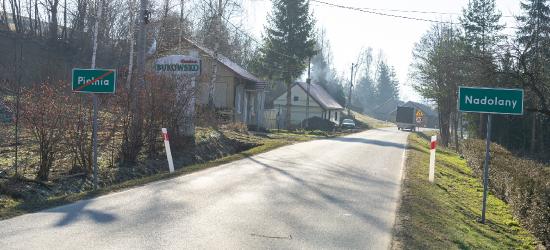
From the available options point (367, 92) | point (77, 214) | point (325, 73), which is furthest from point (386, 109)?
point (77, 214)

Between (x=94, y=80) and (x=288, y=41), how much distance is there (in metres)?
30.9

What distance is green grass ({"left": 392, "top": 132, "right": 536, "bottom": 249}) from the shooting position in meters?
5.76

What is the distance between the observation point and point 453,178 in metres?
13.8

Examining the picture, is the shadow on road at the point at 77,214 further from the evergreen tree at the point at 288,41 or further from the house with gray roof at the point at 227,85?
the evergreen tree at the point at 288,41

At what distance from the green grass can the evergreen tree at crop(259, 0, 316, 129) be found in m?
26.8

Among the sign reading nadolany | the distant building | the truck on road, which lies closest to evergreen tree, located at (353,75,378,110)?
the distant building

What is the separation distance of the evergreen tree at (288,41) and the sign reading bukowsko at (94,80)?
29597mm

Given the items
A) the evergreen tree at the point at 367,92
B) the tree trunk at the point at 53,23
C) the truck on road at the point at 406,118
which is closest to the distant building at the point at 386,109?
the evergreen tree at the point at 367,92

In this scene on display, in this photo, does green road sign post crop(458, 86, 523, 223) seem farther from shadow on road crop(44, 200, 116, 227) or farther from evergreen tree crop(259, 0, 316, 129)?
evergreen tree crop(259, 0, 316, 129)

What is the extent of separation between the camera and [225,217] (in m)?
6.30

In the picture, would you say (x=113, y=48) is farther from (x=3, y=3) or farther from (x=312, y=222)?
(x=312, y=222)

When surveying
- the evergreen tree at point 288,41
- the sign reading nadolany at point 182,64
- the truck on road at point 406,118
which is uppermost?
the evergreen tree at point 288,41

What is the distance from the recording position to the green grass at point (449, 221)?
576cm

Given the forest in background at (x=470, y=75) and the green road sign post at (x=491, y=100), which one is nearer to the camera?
the green road sign post at (x=491, y=100)
